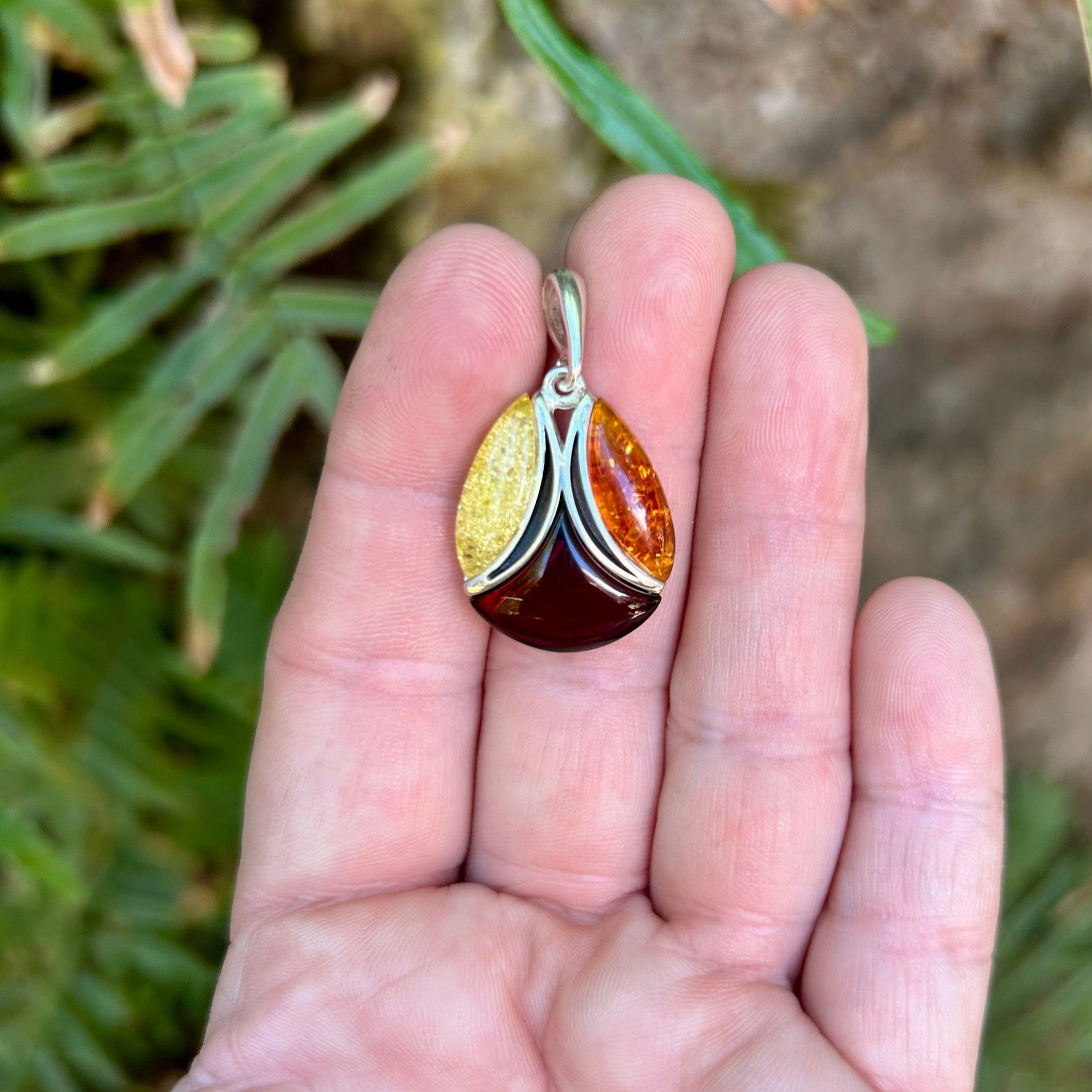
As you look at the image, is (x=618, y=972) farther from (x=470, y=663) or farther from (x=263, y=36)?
(x=263, y=36)

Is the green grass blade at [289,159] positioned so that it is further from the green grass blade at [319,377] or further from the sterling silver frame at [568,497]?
the sterling silver frame at [568,497]

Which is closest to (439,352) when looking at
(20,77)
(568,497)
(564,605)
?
(568,497)

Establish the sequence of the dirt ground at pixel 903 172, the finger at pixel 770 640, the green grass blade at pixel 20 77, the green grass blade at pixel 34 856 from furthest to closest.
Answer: the dirt ground at pixel 903 172, the green grass blade at pixel 20 77, the green grass blade at pixel 34 856, the finger at pixel 770 640

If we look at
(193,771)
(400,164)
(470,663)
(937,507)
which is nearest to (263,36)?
(400,164)

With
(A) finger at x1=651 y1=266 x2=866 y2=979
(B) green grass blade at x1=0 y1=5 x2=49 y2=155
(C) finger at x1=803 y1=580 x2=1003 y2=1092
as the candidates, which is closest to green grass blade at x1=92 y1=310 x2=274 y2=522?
(B) green grass blade at x1=0 y1=5 x2=49 y2=155

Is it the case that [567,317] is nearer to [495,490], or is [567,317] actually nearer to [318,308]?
[495,490]

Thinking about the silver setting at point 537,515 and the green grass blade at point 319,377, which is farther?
the green grass blade at point 319,377

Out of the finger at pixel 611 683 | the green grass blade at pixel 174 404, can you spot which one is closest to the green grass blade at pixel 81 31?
the green grass blade at pixel 174 404

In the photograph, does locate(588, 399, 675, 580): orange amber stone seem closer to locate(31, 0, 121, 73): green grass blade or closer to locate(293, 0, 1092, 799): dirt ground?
locate(293, 0, 1092, 799): dirt ground
